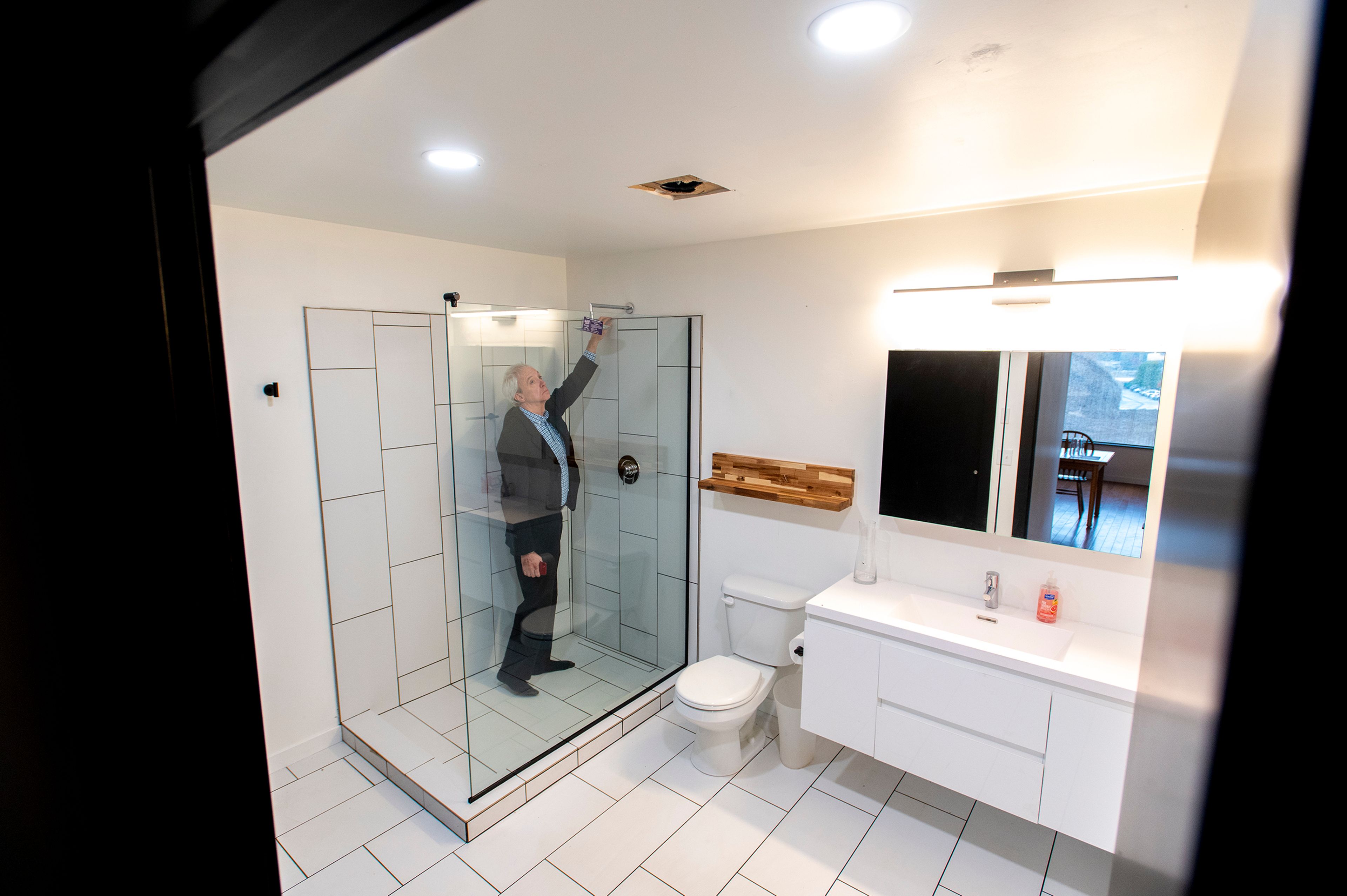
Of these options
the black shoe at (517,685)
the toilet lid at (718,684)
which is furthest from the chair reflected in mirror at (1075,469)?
the black shoe at (517,685)

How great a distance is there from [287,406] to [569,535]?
4.16 feet

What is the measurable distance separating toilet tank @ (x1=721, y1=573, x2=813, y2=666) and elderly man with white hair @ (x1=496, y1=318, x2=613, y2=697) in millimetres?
822

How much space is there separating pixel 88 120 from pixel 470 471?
6.58 ft

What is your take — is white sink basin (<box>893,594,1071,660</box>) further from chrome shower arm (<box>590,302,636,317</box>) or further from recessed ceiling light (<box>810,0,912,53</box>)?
recessed ceiling light (<box>810,0,912,53</box>)

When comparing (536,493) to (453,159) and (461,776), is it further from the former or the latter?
(453,159)

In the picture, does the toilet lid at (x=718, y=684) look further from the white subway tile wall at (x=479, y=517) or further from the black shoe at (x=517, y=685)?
the black shoe at (x=517, y=685)

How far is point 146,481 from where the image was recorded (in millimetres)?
596

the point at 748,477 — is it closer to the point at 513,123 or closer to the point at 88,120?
the point at 513,123

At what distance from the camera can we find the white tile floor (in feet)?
6.89

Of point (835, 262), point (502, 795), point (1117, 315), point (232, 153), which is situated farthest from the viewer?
point (835, 262)

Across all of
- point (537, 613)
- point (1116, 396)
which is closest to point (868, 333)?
point (1116, 396)

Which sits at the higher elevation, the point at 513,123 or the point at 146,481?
the point at 513,123

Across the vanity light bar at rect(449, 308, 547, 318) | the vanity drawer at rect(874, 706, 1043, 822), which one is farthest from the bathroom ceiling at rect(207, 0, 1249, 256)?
the vanity drawer at rect(874, 706, 1043, 822)

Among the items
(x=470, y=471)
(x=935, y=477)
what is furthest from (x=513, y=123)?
(x=935, y=477)
